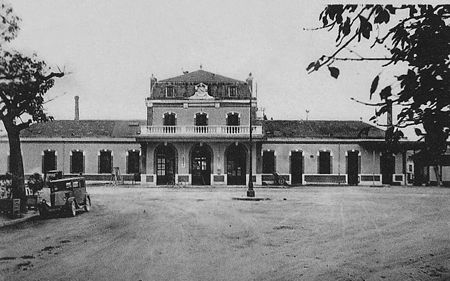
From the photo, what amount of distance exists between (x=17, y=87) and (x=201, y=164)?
22.5 meters

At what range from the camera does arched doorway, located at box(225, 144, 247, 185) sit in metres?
30.2

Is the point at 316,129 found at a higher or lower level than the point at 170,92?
lower

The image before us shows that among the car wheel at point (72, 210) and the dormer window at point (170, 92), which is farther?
the dormer window at point (170, 92)

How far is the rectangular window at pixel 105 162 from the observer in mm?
30489

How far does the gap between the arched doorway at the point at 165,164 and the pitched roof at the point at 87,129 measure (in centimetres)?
300

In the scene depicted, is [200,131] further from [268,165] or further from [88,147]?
[88,147]

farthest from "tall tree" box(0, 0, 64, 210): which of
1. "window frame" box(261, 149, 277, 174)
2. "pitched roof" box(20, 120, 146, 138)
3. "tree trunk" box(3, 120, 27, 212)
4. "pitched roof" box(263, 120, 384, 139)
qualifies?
"pitched roof" box(263, 120, 384, 139)

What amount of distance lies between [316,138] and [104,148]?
47.3 feet

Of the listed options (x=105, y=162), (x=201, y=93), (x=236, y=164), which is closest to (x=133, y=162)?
(x=105, y=162)

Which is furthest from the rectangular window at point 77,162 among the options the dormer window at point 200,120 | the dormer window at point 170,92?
the dormer window at point 200,120

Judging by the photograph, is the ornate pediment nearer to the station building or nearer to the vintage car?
the station building

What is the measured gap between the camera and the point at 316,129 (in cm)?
3288

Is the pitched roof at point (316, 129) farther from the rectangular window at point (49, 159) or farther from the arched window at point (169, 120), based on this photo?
the rectangular window at point (49, 159)

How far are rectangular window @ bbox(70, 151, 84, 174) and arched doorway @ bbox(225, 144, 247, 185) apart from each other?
31.2 feet
